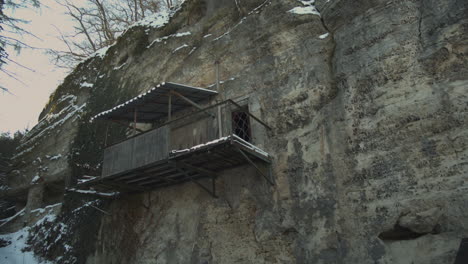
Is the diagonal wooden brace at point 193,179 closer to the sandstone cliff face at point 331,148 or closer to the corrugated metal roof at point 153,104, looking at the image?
the sandstone cliff face at point 331,148

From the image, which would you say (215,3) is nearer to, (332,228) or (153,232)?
(153,232)

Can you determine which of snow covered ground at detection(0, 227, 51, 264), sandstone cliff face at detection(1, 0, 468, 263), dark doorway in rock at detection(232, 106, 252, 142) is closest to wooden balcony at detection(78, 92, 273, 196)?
dark doorway in rock at detection(232, 106, 252, 142)

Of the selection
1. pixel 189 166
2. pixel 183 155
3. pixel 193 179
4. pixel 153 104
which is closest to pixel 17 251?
pixel 153 104

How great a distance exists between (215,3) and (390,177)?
8.10 meters

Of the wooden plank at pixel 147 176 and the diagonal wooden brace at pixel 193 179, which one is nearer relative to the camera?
the diagonal wooden brace at pixel 193 179

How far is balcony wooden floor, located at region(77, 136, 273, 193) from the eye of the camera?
849 centimetres

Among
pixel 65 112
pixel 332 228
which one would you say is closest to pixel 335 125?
pixel 332 228

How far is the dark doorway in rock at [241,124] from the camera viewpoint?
33.4 ft

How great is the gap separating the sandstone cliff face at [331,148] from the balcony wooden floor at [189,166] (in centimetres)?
33

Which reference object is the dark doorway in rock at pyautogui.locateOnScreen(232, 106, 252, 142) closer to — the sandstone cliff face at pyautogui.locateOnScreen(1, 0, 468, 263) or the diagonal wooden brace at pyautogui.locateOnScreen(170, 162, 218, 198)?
the sandstone cliff face at pyautogui.locateOnScreen(1, 0, 468, 263)

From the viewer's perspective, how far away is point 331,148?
8.44 metres

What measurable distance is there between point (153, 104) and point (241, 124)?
253cm

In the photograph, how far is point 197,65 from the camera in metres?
12.0

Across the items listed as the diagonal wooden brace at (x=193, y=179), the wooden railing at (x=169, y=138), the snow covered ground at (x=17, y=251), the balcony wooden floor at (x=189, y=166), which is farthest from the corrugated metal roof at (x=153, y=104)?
the snow covered ground at (x=17, y=251)
